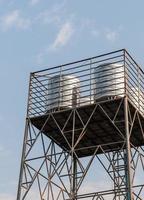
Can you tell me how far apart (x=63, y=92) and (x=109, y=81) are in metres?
2.63

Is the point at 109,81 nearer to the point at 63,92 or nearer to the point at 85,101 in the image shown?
the point at 85,101

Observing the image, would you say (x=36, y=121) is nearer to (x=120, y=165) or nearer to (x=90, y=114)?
(x=90, y=114)

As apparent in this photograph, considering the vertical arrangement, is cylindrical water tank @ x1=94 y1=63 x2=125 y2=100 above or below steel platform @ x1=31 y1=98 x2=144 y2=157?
above

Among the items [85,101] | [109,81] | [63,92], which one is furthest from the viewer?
[63,92]

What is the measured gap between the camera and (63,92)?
30.2 meters

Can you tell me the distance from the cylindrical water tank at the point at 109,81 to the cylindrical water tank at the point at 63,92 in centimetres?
123

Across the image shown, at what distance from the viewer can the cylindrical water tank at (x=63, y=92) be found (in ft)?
98.1

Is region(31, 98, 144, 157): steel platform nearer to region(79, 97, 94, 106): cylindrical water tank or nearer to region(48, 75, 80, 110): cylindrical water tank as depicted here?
region(79, 97, 94, 106): cylindrical water tank

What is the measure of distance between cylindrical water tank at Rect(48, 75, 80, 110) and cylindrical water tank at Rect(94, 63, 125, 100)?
4.03ft

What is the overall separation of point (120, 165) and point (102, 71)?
6089 millimetres

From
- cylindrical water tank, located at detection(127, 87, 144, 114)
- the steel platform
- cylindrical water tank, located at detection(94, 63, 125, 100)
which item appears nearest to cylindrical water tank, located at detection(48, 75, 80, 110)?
the steel platform

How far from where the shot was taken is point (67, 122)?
98.6ft

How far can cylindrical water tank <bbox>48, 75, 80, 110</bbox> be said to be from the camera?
2991 centimetres

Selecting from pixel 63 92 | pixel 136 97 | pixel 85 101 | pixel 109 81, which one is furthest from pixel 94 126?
pixel 109 81
